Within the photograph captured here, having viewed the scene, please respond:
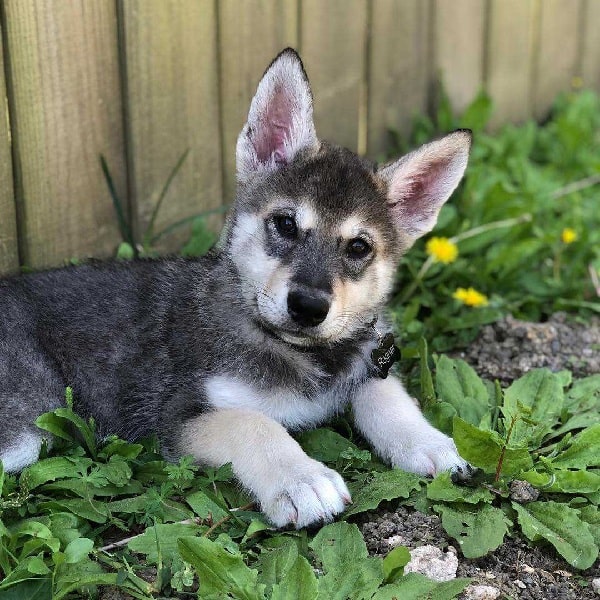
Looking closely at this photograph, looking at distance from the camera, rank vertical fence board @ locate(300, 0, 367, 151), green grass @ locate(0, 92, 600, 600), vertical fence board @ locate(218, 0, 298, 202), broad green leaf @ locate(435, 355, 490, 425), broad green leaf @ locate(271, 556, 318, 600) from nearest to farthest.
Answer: broad green leaf @ locate(271, 556, 318, 600) < green grass @ locate(0, 92, 600, 600) < broad green leaf @ locate(435, 355, 490, 425) < vertical fence board @ locate(218, 0, 298, 202) < vertical fence board @ locate(300, 0, 367, 151)

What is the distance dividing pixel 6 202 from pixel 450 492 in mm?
2372

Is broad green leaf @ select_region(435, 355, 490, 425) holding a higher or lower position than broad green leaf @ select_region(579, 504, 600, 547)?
higher

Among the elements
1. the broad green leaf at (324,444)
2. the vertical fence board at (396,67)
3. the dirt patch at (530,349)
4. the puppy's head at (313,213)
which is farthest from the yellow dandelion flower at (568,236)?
the broad green leaf at (324,444)

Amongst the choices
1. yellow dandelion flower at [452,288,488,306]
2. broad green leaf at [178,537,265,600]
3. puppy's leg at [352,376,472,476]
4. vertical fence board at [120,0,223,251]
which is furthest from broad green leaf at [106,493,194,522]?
yellow dandelion flower at [452,288,488,306]

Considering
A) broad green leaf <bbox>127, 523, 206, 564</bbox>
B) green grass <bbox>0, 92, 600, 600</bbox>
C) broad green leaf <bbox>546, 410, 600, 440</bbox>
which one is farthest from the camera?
broad green leaf <bbox>546, 410, 600, 440</bbox>

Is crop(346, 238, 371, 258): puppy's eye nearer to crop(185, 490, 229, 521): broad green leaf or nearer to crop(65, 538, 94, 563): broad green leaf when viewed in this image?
crop(185, 490, 229, 521): broad green leaf

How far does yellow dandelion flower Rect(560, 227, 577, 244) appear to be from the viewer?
5379 mm

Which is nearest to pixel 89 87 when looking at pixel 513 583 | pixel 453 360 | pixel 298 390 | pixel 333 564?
pixel 298 390

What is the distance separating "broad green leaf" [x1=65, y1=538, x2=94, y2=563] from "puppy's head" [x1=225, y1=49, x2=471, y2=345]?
1.03 m

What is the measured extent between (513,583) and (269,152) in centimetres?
200

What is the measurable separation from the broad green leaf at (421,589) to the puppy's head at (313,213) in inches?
38.2

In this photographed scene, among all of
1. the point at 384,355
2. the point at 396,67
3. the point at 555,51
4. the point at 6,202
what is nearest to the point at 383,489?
the point at 384,355

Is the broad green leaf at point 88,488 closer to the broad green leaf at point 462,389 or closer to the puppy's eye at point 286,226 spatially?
the puppy's eye at point 286,226

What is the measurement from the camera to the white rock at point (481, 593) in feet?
9.67
